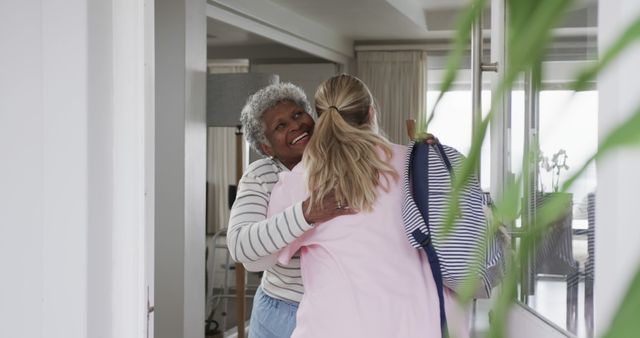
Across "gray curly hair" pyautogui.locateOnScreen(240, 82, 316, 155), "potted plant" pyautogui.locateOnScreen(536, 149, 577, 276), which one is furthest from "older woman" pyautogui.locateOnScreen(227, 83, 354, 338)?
"potted plant" pyautogui.locateOnScreen(536, 149, 577, 276)

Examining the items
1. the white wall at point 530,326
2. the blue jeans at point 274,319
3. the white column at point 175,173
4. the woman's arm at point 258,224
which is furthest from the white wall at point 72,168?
the white column at point 175,173

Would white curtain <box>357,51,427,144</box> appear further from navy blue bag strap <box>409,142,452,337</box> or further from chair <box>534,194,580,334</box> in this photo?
chair <box>534,194,580,334</box>

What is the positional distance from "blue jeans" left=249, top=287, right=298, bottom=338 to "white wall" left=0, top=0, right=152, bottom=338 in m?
0.61

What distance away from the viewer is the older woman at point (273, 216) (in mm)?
2016

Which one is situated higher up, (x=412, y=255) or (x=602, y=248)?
(x=602, y=248)

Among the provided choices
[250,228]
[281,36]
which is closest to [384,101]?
[281,36]

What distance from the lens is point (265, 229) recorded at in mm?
2084

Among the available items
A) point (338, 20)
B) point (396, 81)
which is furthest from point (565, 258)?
point (396, 81)

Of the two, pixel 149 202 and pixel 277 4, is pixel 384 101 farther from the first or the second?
pixel 149 202

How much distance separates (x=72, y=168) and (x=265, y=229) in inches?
20.3

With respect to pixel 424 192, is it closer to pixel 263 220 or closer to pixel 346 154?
pixel 346 154

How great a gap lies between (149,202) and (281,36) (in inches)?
214

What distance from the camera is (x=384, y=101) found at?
10070 millimetres

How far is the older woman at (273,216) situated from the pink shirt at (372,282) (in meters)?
0.07
